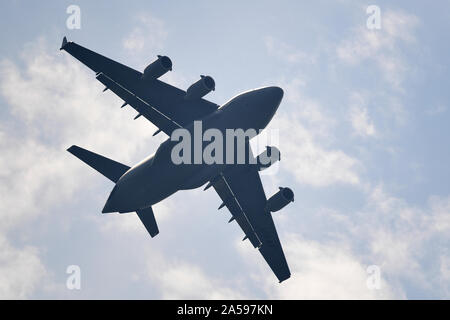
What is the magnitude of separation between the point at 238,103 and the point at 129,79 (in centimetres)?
926

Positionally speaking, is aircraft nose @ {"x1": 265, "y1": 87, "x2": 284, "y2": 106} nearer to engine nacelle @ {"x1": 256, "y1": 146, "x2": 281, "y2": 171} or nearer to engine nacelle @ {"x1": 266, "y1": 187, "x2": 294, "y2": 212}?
engine nacelle @ {"x1": 256, "y1": 146, "x2": 281, "y2": 171}

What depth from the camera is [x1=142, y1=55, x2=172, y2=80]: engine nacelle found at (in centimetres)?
3600

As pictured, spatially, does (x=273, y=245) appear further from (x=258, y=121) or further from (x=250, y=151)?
(x=258, y=121)

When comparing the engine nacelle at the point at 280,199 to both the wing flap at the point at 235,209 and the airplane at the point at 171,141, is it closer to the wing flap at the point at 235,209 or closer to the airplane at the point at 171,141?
the airplane at the point at 171,141

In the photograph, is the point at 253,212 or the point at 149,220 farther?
the point at 253,212

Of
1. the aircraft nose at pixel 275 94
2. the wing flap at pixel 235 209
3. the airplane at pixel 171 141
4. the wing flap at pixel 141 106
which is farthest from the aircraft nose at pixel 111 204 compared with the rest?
the aircraft nose at pixel 275 94

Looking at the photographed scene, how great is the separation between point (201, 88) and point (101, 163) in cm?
1209

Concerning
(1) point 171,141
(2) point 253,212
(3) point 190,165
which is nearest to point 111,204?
(1) point 171,141

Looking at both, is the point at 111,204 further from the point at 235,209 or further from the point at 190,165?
the point at 235,209

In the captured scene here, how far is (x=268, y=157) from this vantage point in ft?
131

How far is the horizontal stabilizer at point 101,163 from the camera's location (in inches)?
1645

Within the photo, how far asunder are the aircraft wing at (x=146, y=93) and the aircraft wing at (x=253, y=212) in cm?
673
